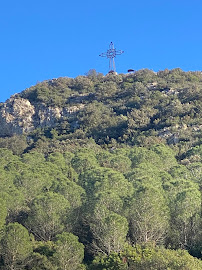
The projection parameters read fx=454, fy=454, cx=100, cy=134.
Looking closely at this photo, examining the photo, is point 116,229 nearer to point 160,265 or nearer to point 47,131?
point 160,265

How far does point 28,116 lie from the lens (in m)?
94.8

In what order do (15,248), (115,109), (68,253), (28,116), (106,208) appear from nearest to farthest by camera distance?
1. (68,253)
2. (15,248)
3. (106,208)
4. (115,109)
5. (28,116)

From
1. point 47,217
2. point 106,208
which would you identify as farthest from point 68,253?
point 47,217

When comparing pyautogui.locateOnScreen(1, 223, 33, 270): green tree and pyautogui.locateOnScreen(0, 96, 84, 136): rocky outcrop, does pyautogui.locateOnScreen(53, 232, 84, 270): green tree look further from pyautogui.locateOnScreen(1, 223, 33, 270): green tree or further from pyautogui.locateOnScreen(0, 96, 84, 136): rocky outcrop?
pyautogui.locateOnScreen(0, 96, 84, 136): rocky outcrop

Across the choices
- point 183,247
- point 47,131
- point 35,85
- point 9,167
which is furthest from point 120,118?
point 183,247

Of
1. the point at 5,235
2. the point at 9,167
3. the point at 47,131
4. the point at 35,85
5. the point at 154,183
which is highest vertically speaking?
the point at 35,85

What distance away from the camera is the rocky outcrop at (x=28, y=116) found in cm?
9250

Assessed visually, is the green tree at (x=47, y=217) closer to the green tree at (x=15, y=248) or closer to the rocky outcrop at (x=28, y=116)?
the green tree at (x=15, y=248)

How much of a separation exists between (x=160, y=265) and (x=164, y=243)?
390 inches

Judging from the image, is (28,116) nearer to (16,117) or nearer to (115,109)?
(16,117)

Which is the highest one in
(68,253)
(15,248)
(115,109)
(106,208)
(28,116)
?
(28,116)

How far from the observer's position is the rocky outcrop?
92500mm

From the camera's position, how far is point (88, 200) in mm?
35625

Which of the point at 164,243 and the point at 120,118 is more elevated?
the point at 120,118
